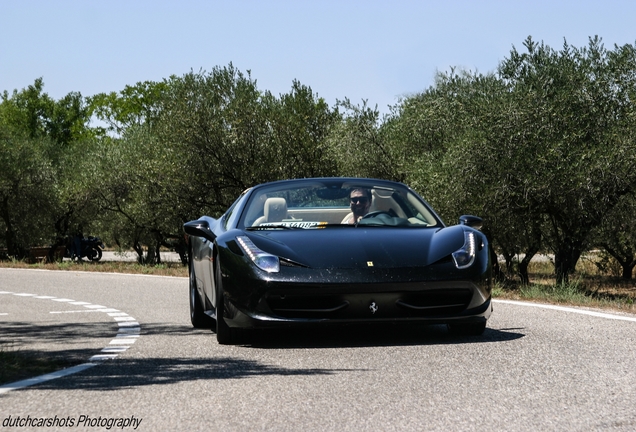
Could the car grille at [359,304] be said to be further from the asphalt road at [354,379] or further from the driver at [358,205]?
the driver at [358,205]

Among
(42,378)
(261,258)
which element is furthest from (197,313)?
(42,378)

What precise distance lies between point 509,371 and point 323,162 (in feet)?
94.4

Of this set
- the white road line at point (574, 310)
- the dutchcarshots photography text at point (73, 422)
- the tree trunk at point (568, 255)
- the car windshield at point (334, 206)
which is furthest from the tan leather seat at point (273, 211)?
the tree trunk at point (568, 255)

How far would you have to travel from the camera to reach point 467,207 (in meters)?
25.6

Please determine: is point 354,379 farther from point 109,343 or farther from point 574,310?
point 574,310

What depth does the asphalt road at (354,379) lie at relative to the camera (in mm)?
5160

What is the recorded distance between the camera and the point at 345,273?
7.81m

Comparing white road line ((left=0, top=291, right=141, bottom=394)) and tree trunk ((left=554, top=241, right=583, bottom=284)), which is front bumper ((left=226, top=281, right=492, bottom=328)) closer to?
white road line ((left=0, top=291, right=141, bottom=394))

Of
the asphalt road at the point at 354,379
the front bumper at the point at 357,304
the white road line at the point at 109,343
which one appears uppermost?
the front bumper at the point at 357,304

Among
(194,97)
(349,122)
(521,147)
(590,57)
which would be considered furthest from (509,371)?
(194,97)

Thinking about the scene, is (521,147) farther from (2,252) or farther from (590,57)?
(2,252)

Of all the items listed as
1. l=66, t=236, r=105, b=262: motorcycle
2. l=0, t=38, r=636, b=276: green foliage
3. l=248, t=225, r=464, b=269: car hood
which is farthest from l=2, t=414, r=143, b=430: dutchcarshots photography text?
l=66, t=236, r=105, b=262: motorcycle

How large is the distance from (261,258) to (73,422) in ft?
10.0

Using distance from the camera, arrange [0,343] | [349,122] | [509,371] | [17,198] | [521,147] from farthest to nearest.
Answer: [17,198] < [349,122] < [521,147] < [0,343] < [509,371]
